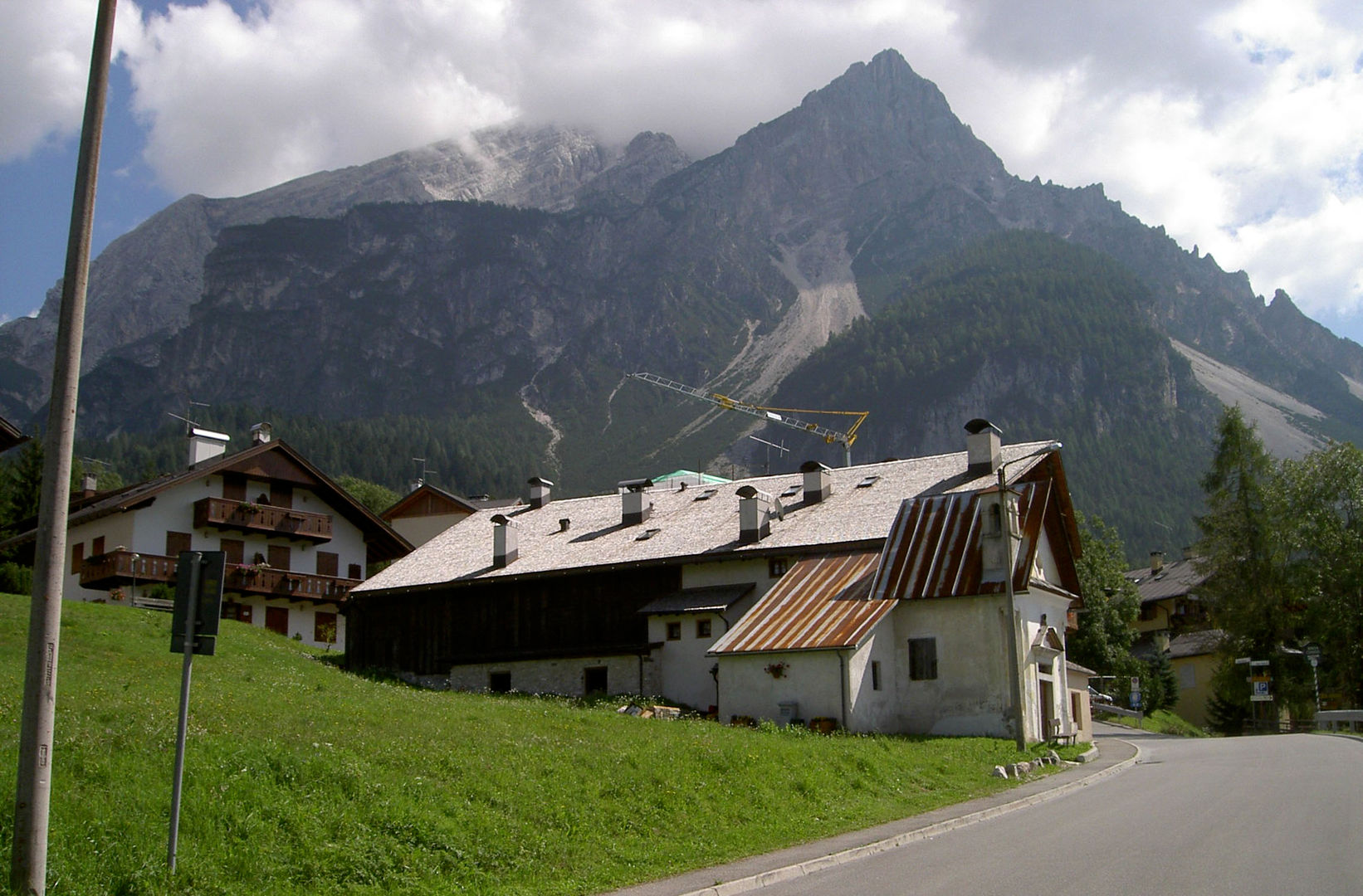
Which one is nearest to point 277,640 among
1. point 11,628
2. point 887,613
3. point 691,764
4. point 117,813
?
point 11,628

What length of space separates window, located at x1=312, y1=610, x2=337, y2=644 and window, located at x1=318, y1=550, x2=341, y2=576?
6.18ft

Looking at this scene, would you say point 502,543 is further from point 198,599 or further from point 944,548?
point 198,599

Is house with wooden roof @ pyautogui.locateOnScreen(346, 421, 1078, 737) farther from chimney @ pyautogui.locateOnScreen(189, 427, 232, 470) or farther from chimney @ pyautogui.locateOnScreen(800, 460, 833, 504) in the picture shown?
chimney @ pyautogui.locateOnScreen(189, 427, 232, 470)

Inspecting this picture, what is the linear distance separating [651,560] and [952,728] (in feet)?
41.2

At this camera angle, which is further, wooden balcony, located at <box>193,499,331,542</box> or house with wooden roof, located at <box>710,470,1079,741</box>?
wooden balcony, located at <box>193,499,331,542</box>

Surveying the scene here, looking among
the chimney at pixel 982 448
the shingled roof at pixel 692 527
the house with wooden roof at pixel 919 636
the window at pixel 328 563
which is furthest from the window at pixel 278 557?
the chimney at pixel 982 448

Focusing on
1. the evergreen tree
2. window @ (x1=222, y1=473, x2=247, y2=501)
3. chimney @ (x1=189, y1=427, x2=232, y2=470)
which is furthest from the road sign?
the evergreen tree

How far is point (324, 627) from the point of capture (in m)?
57.7

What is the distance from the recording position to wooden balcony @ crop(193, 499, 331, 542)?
172 ft

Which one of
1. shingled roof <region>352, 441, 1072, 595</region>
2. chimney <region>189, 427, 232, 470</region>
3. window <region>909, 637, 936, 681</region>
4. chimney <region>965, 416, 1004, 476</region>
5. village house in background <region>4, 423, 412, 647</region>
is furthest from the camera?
chimney <region>189, 427, 232, 470</region>

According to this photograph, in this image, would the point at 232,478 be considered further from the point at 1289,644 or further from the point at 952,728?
the point at 1289,644

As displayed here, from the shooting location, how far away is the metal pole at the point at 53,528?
34.9ft

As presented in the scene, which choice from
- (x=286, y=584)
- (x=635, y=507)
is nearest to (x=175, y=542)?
(x=286, y=584)

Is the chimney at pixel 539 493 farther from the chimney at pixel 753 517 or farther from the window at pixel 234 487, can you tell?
the chimney at pixel 753 517
